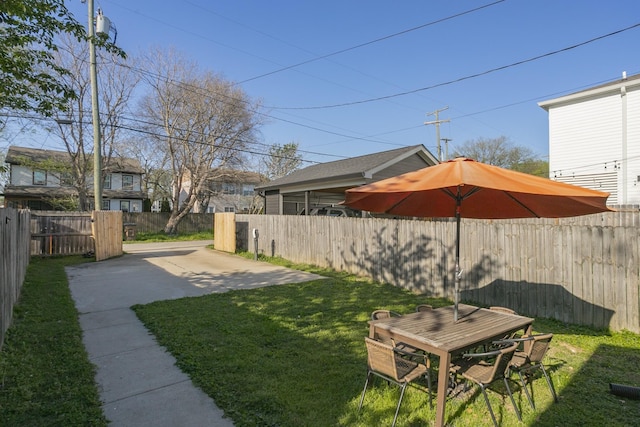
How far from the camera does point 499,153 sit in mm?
40188

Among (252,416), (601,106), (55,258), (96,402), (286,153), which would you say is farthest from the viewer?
(286,153)

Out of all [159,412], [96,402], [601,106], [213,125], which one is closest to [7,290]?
[96,402]

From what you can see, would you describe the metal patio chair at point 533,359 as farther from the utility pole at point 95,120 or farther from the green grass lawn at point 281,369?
the utility pole at point 95,120

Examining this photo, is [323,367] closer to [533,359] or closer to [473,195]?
[533,359]

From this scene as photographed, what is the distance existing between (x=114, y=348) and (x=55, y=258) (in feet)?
36.3

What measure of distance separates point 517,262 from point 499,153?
3910cm

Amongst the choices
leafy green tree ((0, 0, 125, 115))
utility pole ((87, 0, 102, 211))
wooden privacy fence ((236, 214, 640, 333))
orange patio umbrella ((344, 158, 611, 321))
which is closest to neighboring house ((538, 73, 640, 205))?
wooden privacy fence ((236, 214, 640, 333))

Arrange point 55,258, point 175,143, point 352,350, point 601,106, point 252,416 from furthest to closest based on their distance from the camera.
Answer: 1. point 175,143
2. point 601,106
3. point 55,258
4. point 352,350
5. point 252,416

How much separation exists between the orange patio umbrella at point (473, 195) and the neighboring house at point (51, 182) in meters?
22.4

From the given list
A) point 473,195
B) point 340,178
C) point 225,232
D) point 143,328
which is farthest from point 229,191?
point 473,195

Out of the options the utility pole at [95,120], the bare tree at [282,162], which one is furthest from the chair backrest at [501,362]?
the bare tree at [282,162]

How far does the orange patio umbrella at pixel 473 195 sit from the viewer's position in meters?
2.82

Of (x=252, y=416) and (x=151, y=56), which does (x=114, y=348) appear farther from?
(x=151, y=56)

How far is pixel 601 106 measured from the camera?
17.1m
